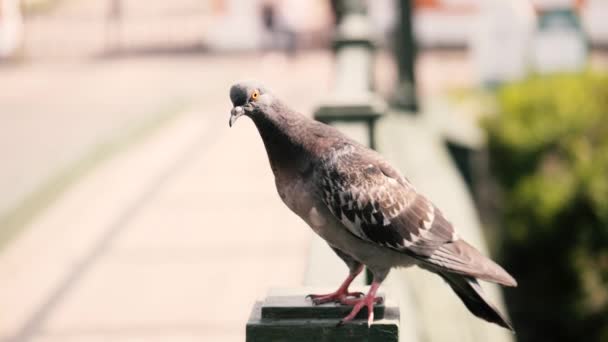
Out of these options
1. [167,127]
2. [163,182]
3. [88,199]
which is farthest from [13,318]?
[167,127]

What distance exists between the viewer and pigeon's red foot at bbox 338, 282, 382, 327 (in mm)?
3086

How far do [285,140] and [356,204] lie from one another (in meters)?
0.33

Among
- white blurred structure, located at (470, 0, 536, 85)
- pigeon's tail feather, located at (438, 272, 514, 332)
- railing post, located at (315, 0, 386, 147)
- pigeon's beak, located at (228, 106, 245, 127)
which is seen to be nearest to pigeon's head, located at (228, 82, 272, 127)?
pigeon's beak, located at (228, 106, 245, 127)

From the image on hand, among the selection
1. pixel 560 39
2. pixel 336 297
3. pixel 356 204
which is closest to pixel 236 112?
pixel 356 204

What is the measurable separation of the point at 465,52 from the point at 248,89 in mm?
22946

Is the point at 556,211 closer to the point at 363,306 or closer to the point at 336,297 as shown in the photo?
the point at 336,297

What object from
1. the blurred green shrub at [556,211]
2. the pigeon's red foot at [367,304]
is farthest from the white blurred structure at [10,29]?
the pigeon's red foot at [367,304]

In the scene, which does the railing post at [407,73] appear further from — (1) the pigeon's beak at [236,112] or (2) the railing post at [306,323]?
(2) the railing post at [306,323]

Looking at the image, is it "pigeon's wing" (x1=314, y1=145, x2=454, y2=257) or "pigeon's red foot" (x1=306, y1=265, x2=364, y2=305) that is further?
"pigeon's wing" (x1=314, y1=145, x2=454, y2=257)

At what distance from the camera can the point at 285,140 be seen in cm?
340

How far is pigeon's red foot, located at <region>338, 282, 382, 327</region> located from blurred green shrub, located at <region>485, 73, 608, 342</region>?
741 cm

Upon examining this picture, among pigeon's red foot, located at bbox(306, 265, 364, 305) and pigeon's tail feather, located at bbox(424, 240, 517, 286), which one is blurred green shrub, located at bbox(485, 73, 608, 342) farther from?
pigeon's red foot, located at bbox(306, 265, 364, 305)

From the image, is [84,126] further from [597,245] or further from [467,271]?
[467,271]

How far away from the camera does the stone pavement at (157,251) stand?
6.62 metres
